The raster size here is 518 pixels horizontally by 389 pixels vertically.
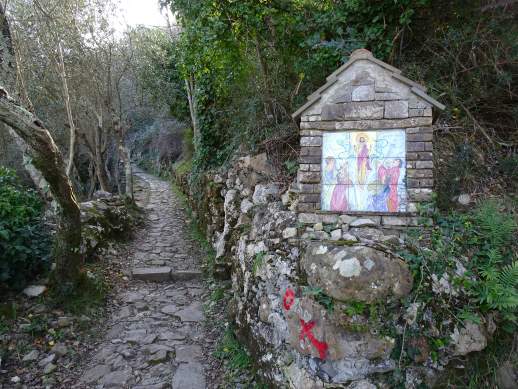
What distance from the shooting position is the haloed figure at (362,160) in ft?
11.8

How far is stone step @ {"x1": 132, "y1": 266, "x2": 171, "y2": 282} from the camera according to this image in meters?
6.25

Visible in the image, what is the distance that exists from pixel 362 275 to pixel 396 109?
1711mm

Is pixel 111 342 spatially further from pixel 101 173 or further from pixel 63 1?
Result: pixel 101 173

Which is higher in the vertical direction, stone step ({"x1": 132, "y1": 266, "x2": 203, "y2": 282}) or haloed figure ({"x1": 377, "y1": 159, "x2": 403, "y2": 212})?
haloed figure ({"x1": 377, "y1": 159, "x2": 403, "y2": 212})

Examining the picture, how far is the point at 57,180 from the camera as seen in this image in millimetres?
Answer: 4520

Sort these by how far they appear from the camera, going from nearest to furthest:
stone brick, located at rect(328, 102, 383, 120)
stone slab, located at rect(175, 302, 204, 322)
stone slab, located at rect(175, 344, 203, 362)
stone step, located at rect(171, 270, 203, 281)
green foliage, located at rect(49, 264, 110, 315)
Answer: stone brick, located at rect(328, 102, 383, 120) < stone slab, located at rect(175, 344, 203, 362) < green foliage, located at rect(49, 264, 110, 315) < stone slab, located at rect(175, 302, 204, 322) < stone step, located at rect(171, 270, 203, 281)

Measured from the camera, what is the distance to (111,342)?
455 centimetres

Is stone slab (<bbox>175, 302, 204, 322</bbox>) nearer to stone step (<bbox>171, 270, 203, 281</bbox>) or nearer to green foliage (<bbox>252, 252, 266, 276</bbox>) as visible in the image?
stone step (<bbox>171, 270, 203, 281</bbox>)

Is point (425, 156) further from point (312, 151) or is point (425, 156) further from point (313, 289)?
point (313, 289)

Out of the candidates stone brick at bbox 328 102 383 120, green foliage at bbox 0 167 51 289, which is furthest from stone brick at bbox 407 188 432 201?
green foliage at bbox 0 167 51 289

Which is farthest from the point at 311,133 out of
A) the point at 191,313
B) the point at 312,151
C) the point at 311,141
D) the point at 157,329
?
the point at 157,329

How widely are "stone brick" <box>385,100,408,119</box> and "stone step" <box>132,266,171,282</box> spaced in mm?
4728

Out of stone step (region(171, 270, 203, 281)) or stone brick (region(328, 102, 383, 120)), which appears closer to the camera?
stone brick (region(328, 102, 383, 120))

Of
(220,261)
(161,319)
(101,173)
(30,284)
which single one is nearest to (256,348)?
(161,319)
